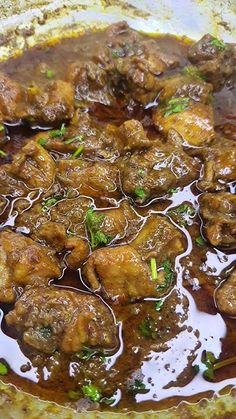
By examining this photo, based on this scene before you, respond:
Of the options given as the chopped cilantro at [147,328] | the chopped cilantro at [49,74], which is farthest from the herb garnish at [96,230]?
the chopped cilantro at [49,74]

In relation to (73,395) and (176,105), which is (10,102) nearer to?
(176,105)

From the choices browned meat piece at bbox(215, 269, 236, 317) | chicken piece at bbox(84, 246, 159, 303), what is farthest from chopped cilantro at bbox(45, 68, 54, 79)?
browned meat piece at bbox(215, 269, 236, 317)

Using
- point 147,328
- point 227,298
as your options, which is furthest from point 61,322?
point 227,298

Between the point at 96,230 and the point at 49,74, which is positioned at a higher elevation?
the point at 49,74

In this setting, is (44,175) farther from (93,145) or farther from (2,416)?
(2,416)

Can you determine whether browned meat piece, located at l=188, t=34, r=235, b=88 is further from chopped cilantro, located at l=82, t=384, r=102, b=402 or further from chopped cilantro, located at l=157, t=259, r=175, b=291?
chopped cilantro, located at l=82, t=384, r=102, b=402

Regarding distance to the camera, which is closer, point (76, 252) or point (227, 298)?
point (227, 298)
